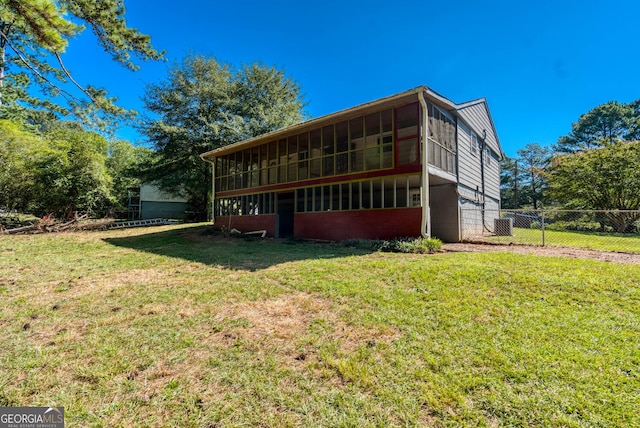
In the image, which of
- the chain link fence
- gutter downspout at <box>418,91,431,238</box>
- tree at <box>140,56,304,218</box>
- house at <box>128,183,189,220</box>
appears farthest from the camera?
house at <box>128,183,189,220</box>

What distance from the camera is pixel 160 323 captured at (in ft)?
11.6

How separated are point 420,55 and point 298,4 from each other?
7.42m

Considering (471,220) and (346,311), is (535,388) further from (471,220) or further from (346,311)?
(471,220)

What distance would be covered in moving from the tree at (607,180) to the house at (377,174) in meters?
7.38

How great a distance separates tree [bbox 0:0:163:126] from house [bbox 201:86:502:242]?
633 cm

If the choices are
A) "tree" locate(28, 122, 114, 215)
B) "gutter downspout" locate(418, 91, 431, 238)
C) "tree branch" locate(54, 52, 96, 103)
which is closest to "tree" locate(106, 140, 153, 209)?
"tree" locate(28, 122, 114, 215)

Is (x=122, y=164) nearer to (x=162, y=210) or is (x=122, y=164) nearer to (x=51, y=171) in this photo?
(x=162, y=210)

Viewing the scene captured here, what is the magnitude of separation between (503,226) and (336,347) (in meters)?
13.6

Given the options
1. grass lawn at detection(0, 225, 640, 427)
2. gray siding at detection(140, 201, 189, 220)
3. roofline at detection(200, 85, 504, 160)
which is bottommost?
grass lawn at detection(0, 225, 640, 427)

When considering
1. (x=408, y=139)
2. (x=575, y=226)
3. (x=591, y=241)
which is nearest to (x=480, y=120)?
(x=408, y=139)

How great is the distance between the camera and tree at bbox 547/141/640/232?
1644 centimetres

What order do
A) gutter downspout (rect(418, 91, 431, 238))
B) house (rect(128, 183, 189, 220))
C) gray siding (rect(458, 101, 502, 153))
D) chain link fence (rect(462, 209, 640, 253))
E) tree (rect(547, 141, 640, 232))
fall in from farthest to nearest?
house (rect(128, 183, 189, 220)) < tree (rect(547, 141, 640, 232)) < gray siding (rect(458, 101, 502, 153)) < chain link fence (rect(462, 209, 640, 253)) < gutter downspout (rect(418, 91, 431, 238))

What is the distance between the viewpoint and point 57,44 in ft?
24.3

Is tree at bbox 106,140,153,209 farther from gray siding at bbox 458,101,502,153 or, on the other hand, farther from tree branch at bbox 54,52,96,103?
gray siding at bbox 458,101,502,153
